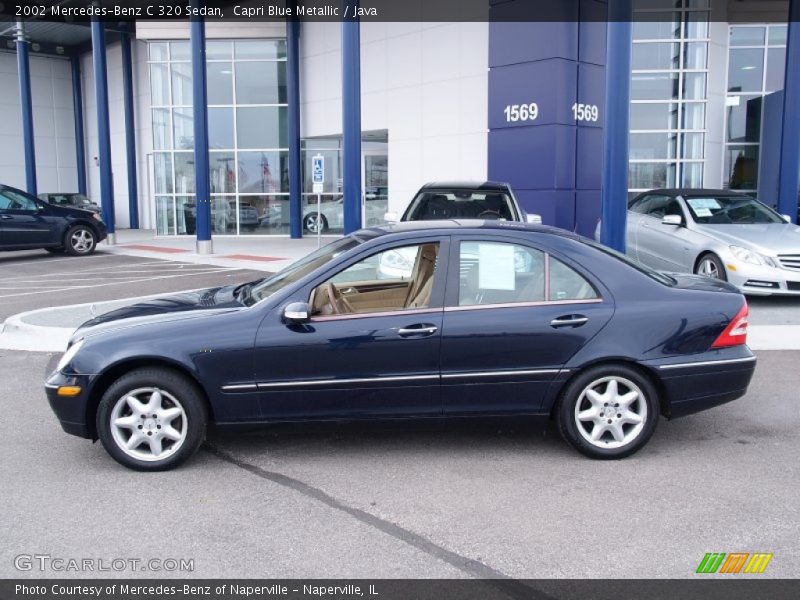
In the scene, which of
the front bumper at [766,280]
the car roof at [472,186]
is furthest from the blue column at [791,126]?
the car roof at [472,186]

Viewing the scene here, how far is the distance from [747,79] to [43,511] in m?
19.7

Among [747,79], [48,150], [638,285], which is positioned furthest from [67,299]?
[48,150]

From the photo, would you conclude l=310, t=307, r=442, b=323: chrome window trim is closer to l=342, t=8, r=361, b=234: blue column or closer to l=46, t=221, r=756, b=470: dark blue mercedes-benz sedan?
l=46, t=221, r=756, b=470: dark blue mercedes-benz sedan

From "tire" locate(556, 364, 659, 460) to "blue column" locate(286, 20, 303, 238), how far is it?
62.4 feet

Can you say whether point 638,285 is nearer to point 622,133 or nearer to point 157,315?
point 157,315

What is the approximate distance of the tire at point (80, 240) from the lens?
708 inches

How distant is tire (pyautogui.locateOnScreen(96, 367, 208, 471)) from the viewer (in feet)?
14.9

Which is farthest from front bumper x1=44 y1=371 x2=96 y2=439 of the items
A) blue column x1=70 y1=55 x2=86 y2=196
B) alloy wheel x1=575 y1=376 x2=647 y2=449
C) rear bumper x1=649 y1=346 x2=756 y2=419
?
blue column x1=70 y1=55 x2=86 y2=196

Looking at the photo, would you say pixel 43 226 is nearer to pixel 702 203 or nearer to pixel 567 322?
pixel 702 203

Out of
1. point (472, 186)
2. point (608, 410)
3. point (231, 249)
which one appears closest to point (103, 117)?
point (231, 249)

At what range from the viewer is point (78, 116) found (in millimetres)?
35562

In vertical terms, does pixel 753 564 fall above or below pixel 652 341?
below

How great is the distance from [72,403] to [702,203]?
31.4 feet

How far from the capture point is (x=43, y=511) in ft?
13.4
